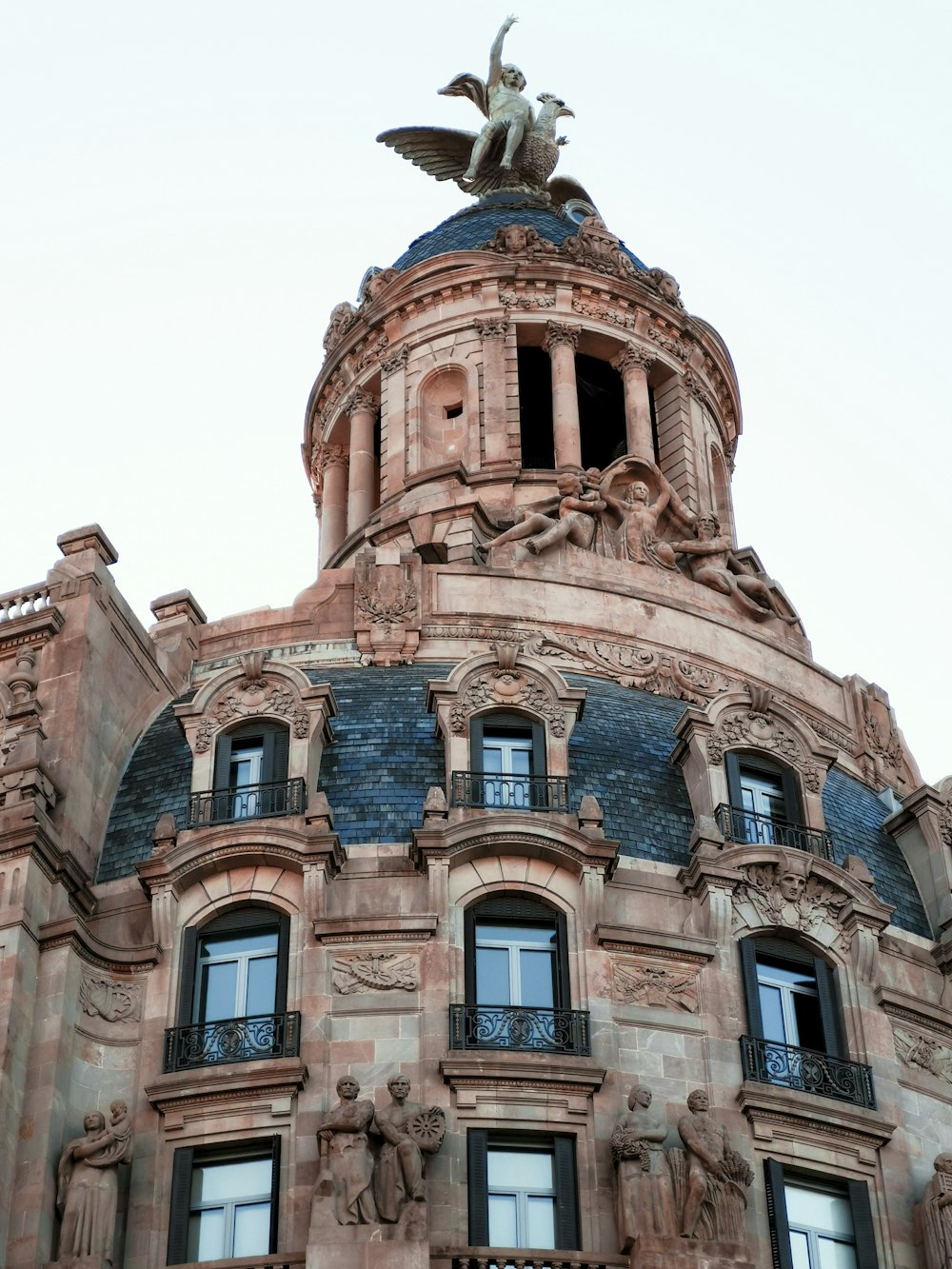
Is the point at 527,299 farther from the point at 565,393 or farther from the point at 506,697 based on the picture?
the point at 506,697

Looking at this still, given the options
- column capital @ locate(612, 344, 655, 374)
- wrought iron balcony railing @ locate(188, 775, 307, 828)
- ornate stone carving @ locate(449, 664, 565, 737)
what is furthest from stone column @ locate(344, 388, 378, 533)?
wrought iron balcony railing @ locate(188, 775, 307, 828)

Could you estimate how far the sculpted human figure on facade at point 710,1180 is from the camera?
32125 millimetres

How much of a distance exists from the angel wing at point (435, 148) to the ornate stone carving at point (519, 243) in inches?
447

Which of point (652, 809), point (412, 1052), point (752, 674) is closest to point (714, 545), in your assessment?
point (752, 674)

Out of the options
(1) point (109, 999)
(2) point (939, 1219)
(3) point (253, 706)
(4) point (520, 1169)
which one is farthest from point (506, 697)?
(2) point (939, 1219)

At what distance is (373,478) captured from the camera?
55.1m

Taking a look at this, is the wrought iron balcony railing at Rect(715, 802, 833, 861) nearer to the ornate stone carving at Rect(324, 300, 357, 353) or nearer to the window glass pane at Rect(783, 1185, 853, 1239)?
the window glass pane at Rect(783, 1185, 853, 1239)

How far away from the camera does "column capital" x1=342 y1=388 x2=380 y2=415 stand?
5600 centimetres

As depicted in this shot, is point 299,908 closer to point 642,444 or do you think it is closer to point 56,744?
point 56,744

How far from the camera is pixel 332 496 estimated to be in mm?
57250

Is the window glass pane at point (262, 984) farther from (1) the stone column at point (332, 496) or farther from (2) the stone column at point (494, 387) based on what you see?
(1) the stone column at point (332, 496)

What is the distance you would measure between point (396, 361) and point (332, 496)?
404 centimetres

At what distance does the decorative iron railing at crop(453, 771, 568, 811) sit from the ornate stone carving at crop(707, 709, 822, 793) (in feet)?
10.5

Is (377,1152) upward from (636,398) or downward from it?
downward
